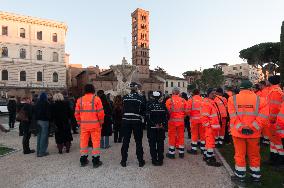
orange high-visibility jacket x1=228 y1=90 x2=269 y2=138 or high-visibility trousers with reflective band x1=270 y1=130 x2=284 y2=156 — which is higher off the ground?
orange high-visibility jacket x1=228 y1=90 x2=269 y2=138

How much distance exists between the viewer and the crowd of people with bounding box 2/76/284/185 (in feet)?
17.7

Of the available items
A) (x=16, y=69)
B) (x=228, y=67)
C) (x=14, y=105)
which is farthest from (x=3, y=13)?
(x=228, y=67)

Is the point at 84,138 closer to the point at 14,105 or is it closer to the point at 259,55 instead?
the point at 14,105

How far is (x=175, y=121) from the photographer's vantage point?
808cm

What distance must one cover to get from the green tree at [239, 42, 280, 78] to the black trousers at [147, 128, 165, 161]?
42.6m

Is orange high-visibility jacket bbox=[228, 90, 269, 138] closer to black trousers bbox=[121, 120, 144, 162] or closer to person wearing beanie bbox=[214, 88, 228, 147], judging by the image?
black trousers bbox=[121, 120, 144, 162]

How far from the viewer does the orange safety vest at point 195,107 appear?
8518 millimetres

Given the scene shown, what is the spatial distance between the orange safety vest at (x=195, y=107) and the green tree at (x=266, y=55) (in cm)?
4061

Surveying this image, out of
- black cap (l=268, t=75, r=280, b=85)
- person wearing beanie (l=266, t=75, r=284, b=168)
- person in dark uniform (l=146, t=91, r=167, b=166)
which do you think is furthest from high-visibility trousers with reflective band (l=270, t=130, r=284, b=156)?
person in dark uniform (l=146, t=91, r=167, b=166)

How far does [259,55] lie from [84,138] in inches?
1869

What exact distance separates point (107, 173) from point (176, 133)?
9.10ft

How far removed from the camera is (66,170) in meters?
6.78

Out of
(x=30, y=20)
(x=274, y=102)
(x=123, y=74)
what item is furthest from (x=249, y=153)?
(x=30, y=20)

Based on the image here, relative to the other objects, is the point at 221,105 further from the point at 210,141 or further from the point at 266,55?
the point at 266,55
